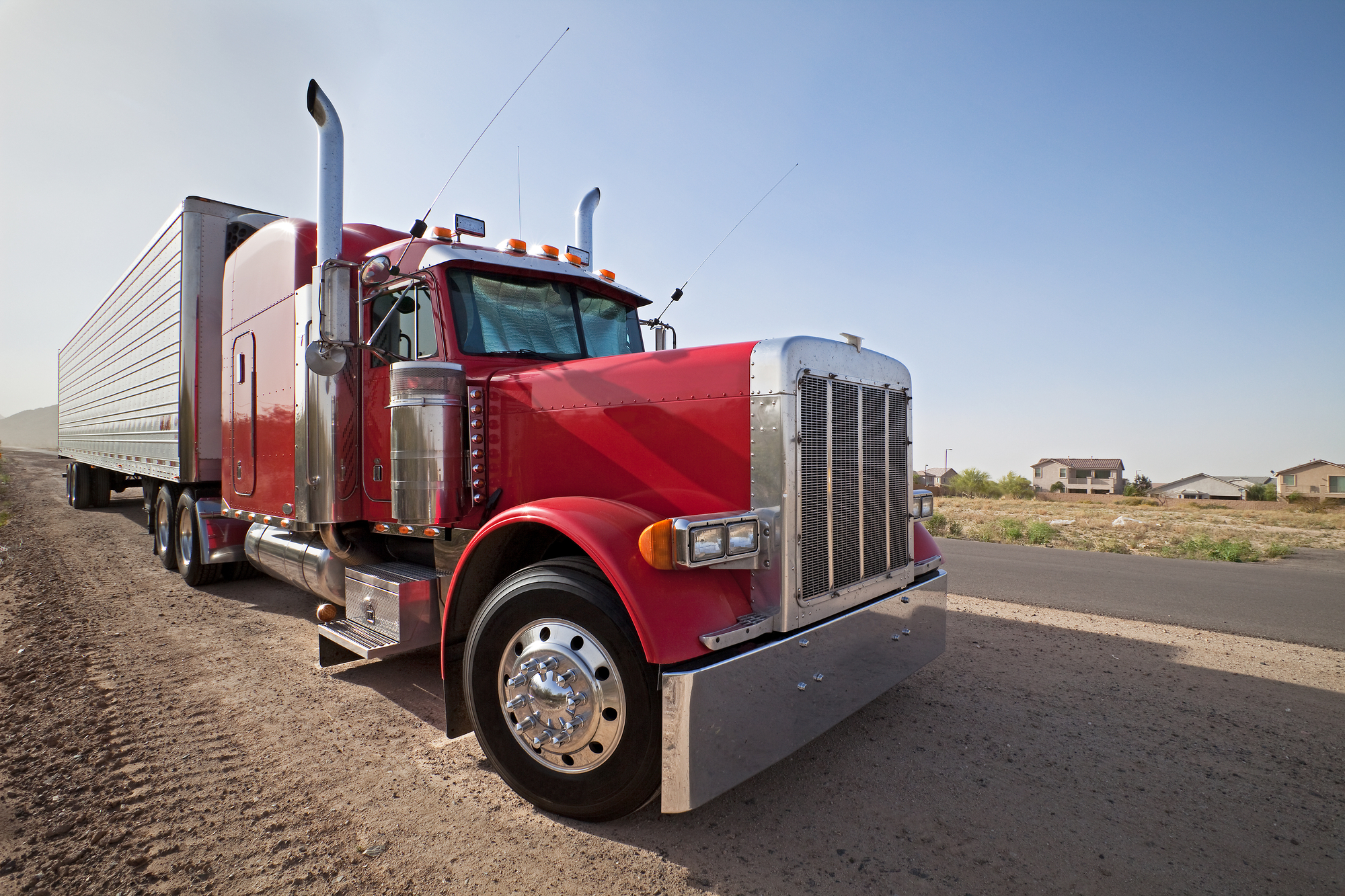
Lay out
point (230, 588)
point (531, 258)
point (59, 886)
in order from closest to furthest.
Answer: point (59, 886)
point (531, 258)
point (230, 588)

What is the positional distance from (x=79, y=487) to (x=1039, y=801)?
18.6 m

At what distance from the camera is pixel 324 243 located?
423 cm

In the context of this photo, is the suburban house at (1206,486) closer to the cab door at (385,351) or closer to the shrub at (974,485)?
the shrub at (974,485)

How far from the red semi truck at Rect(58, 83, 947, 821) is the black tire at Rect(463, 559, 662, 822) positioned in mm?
11

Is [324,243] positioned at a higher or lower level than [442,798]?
higher

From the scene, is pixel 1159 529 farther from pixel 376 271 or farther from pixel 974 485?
pixel 974 485

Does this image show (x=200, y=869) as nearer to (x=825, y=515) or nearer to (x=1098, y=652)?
(x=825, y=515)

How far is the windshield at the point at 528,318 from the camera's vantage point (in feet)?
13.1

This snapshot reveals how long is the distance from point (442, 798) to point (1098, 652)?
4.81 m

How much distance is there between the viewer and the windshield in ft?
13.1

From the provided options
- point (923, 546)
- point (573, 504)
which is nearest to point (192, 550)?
point (573, 504)

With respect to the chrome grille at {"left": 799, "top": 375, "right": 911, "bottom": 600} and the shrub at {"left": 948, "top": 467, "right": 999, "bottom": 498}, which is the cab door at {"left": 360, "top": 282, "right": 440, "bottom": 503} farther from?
the shrub at {"left": 948, "top": 467, "right": 999, "bottom": 498}

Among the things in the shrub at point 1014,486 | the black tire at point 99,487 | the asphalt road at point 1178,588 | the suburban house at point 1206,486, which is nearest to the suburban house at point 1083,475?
the suburban house at point 1206,486

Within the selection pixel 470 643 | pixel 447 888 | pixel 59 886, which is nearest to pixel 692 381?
pixel 470 643
